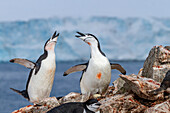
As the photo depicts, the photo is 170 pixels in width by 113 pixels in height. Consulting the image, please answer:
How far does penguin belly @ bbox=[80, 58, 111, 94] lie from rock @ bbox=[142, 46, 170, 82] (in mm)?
619

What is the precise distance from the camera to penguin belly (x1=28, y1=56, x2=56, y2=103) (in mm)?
4203

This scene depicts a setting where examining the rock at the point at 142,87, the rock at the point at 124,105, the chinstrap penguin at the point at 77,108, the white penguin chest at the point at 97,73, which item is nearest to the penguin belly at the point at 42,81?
the white penguin chest at the point at 97,73

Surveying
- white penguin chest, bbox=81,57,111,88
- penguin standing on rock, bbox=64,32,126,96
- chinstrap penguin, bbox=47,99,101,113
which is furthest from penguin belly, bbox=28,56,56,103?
chinstrap penguin, bbox=47,99,101,113

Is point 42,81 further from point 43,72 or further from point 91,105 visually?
point 91,105

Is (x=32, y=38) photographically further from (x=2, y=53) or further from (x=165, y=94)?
(x=165, y=94)

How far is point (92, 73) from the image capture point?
3887 millimetres

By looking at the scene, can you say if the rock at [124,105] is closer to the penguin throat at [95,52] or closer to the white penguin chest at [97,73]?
the white penguin chest at [97,73]

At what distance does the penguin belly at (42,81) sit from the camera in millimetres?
4203

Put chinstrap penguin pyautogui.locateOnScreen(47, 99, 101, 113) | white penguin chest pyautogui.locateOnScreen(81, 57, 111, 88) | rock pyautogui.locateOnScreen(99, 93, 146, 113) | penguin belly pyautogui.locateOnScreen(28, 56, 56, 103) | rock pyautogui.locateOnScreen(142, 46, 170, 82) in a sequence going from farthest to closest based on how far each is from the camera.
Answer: penguin belly pyautogui.locateOnScreen(28, 56, 56, 103) < white penguin chest pyautogui.locateOnScreen(81, 57, 111, 88) < rock pyautogui.locateOnScreen(142, 46, 170, 82) < rock pyautogui.locateOnScreen(99, 93, 146, 113) < chinstrap penguin pyautogui.locateOnScreen(47, 99, 101, 113)

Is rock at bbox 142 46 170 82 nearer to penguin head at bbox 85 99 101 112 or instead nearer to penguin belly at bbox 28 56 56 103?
penguin belly at bbox 28 56 56 103

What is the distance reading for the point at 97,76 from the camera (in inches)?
152

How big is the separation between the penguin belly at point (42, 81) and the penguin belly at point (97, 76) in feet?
1.93

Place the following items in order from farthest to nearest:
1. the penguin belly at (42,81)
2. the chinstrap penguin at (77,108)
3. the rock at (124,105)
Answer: the penguin belly at (42,81), the rock at (124,105), the chinstrap penguin at (77,108)

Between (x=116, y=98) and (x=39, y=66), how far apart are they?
165 centimetres
